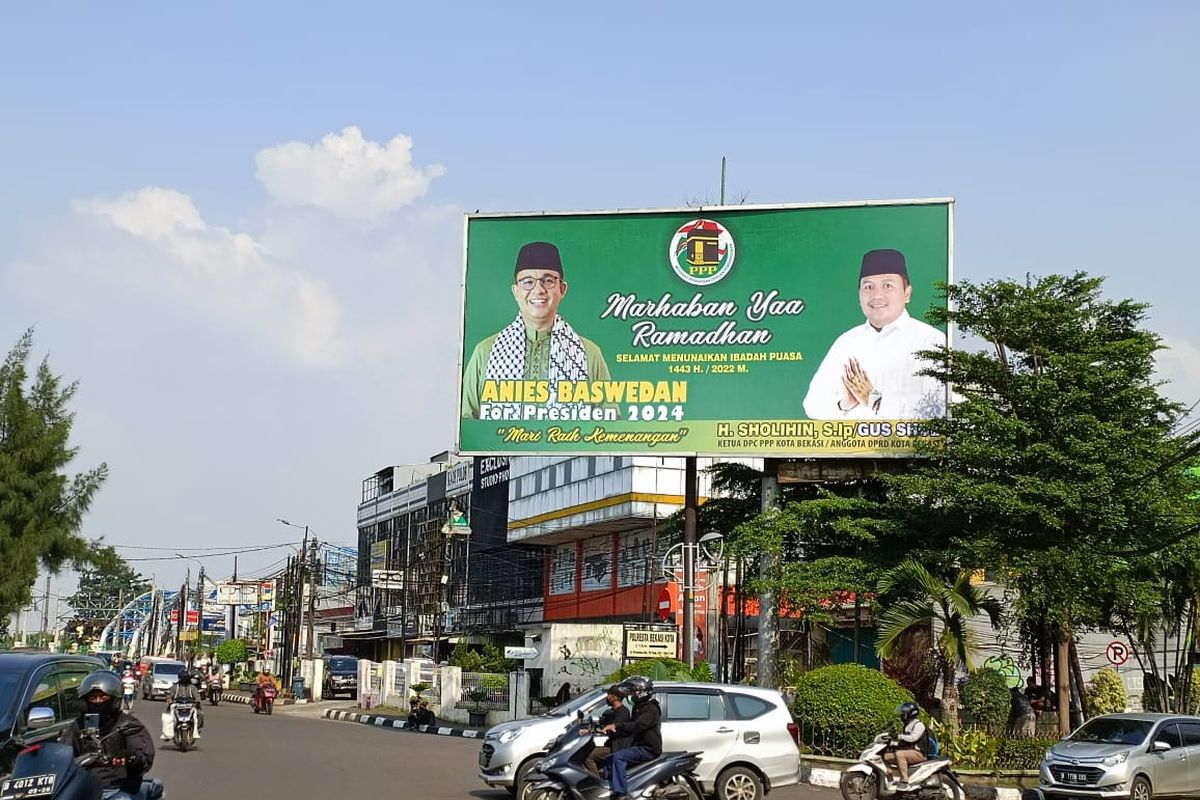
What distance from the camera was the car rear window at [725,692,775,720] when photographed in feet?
54.1

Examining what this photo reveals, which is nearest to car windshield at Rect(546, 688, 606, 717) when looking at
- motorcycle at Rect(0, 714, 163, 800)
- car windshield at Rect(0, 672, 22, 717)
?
car windshield at Rect(0, 672, 22, 717)

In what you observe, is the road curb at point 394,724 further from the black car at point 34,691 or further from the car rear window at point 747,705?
the black car at point 34,691

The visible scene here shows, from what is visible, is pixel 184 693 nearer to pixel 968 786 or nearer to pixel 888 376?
pixel 968 786

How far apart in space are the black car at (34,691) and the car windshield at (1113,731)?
1411 cm

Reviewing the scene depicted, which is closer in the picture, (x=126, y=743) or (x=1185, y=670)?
(x=126, y=743)

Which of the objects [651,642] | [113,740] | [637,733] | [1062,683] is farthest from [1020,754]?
[113,740]

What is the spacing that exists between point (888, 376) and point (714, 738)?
1173cm

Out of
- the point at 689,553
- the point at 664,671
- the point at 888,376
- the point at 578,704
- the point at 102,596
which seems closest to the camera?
the point at 578,704

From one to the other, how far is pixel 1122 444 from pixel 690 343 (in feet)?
27.2

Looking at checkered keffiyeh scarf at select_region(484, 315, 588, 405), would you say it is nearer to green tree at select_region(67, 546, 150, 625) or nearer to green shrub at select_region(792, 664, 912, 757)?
green shrub at select_region(792, 664, 912, 757)

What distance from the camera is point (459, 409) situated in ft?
89.8

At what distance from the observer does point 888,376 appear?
86.0 ft

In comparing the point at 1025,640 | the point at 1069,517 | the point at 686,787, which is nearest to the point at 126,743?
the point at 686,787

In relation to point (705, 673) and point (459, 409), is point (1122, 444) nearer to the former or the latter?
point (705, 673)
